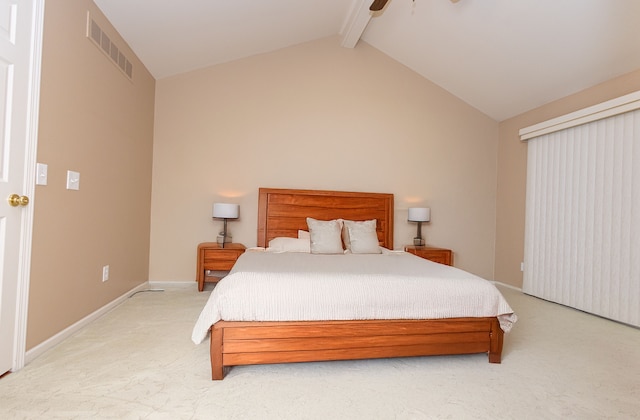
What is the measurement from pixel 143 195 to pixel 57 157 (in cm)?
170

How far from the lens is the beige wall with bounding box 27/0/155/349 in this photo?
2.09 meters

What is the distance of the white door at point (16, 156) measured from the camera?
5.76 feet

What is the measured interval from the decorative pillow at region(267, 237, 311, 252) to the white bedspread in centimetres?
158

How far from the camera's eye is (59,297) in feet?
7.47

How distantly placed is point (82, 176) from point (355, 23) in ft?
10.8

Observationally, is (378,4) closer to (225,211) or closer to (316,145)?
(316,145)

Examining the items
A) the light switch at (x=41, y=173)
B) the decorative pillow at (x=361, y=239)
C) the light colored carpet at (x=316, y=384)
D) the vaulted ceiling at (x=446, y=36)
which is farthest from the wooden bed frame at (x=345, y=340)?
the vaulted ceiling at (x=446, y=36)

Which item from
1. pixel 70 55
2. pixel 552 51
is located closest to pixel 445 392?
pixel 70 55

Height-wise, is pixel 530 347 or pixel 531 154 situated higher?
pixel 531 154

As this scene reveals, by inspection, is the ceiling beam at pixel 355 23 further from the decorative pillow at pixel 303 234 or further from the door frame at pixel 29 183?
the door frame at pixel 29 183

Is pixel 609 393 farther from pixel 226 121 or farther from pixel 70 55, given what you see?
pixel 226 121

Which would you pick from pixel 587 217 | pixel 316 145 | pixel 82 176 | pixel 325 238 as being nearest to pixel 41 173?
pixel 82 176

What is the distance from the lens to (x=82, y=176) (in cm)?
254

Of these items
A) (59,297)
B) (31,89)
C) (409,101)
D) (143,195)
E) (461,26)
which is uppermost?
(461,26)
